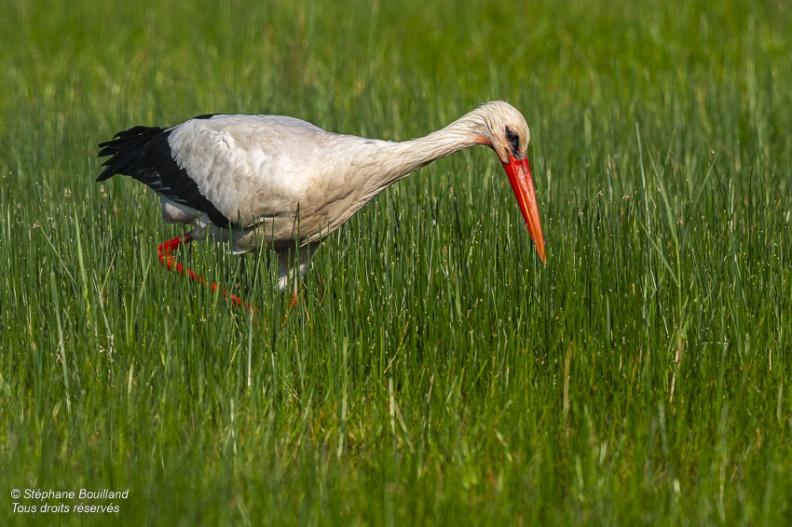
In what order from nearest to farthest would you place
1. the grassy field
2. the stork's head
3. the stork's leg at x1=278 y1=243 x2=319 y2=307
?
the grassy field → the stork's head → the stork's leg at x1=278 y1=243 x2=319 y2=307

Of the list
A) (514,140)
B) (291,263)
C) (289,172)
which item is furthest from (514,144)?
(291,263)

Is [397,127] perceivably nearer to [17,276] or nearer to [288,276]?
[288,276]

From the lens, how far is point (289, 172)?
176 inches

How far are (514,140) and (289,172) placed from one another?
1.00 m

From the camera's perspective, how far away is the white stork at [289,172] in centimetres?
438

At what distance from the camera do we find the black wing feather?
4965 millimetres

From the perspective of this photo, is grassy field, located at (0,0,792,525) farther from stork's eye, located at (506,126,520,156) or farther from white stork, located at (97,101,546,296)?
stork's eye, located at (506,126,520,156)

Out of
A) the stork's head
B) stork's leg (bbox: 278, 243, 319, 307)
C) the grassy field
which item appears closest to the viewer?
the grassy field

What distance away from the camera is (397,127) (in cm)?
743

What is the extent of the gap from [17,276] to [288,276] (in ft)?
4.16

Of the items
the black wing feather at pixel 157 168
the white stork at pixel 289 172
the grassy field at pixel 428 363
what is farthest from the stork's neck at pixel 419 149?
the black wing feather at pixel 157 168

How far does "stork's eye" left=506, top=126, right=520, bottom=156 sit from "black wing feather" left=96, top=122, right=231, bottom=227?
1.41 meters

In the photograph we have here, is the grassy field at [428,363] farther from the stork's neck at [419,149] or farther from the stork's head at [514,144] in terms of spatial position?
the stork's neck at [419,149]

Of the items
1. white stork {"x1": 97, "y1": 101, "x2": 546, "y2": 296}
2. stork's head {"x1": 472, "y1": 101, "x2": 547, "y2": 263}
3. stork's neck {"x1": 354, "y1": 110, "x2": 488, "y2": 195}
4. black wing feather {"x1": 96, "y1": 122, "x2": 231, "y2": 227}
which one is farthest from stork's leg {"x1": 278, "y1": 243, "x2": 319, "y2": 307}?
stork's head {"x1": 472, "y1": 101, "x2": 547, "y2": 263}
